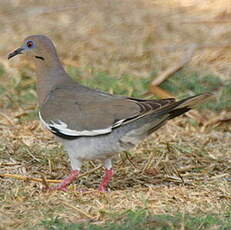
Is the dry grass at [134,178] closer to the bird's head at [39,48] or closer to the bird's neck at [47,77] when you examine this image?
the bird's neck at [47,77]

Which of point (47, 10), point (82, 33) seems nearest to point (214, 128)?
point (82, 33)

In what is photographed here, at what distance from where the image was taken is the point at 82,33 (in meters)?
9.84

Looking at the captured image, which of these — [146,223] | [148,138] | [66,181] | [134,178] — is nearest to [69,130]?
[66,181]

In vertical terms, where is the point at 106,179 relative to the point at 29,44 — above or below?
below

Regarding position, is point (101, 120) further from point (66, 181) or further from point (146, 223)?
point (146, 223)

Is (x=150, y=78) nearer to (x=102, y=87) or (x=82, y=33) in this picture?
(x=102, y=87)

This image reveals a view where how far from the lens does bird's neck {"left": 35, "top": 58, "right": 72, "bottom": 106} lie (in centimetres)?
577

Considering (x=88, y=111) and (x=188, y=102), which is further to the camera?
(x=88, y=111)

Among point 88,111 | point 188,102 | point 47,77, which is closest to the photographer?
point 188,102

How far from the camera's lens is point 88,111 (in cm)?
537

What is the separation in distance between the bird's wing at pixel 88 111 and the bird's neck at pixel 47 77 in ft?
0.50

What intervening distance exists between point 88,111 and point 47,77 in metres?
0.63

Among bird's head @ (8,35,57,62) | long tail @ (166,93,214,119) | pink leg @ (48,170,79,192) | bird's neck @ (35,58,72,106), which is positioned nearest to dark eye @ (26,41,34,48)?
bird's head @ (8,35,57,62)

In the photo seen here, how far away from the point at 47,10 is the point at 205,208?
20.4ft
